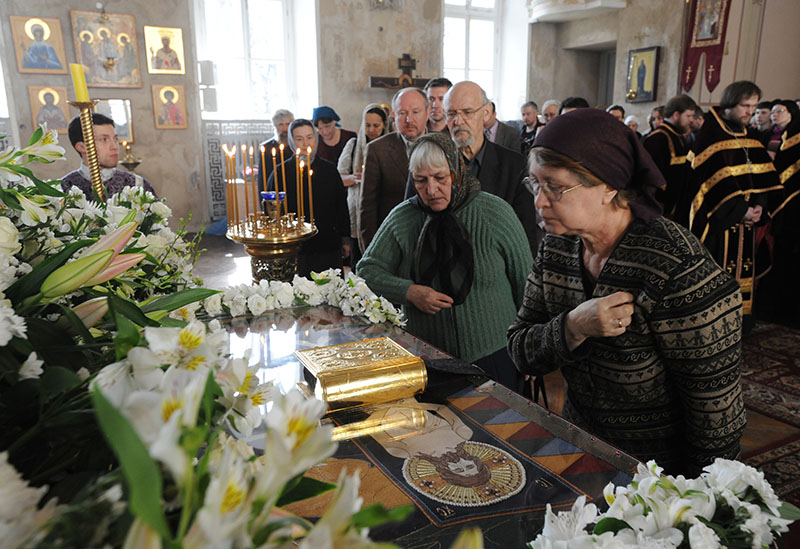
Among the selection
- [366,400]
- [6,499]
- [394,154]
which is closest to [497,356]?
[366,400]

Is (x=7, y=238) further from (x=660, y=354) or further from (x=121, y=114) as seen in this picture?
(x=121, y=114)

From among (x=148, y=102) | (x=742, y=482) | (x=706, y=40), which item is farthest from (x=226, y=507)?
(x=706, y=40)

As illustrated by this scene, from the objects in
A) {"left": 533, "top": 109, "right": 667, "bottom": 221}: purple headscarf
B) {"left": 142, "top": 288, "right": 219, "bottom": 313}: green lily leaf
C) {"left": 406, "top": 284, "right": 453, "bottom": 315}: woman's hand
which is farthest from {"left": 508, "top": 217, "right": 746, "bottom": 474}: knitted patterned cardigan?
{"left": 142, "top": 288, "right": 219, "bottom": 313}: green lily leaf

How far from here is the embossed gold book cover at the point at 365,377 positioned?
150 cm

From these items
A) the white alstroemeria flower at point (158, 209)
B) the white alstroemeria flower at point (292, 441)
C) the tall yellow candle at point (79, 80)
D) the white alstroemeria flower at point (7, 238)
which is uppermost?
the tall yellow candle at point (79, 80)

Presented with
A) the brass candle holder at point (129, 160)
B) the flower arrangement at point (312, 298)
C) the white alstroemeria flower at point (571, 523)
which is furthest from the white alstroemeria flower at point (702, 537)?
the brass candle holder at point (129, 160)

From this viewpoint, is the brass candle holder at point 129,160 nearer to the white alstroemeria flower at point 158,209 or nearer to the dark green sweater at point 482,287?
the dark green sweater at point 482,287

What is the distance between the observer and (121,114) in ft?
30.8

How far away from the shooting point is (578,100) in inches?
269

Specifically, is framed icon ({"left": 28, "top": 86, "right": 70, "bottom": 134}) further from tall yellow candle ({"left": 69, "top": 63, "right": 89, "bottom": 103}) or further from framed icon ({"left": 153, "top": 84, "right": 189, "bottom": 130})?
tall yellow candle ({"left": 69, "top": 63, "right": 89, "bottom": 103})

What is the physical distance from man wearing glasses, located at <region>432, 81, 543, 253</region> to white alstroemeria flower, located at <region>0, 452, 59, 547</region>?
2.97 meters

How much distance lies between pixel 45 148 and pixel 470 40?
13.7 meters

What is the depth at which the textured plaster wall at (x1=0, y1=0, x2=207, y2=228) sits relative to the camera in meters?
8.63

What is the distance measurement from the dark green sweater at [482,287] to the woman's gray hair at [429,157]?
22 cm
